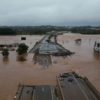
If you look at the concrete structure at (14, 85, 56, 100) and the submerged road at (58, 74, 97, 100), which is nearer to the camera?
the submerged road at (58, 74, 97, 100)

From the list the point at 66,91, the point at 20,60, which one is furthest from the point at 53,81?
the point at 20,60

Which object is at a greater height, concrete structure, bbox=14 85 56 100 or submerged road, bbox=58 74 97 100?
submerged road, bbox=58 74 97 100

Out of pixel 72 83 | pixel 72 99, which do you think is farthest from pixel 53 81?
pixel 72 99

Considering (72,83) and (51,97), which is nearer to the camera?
(51,97)

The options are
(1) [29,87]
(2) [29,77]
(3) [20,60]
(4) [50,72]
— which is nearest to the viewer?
(1) [29,87]

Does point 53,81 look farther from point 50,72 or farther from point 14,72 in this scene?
point 14,72

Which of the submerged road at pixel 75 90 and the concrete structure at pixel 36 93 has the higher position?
the submerged road at pixel 75 90

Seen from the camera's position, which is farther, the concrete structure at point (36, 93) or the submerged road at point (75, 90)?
the concrete structure at point (36, 93)

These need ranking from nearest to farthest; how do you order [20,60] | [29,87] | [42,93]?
[42,93], [29,87], [20,60]

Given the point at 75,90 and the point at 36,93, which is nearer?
the point at 36,93
